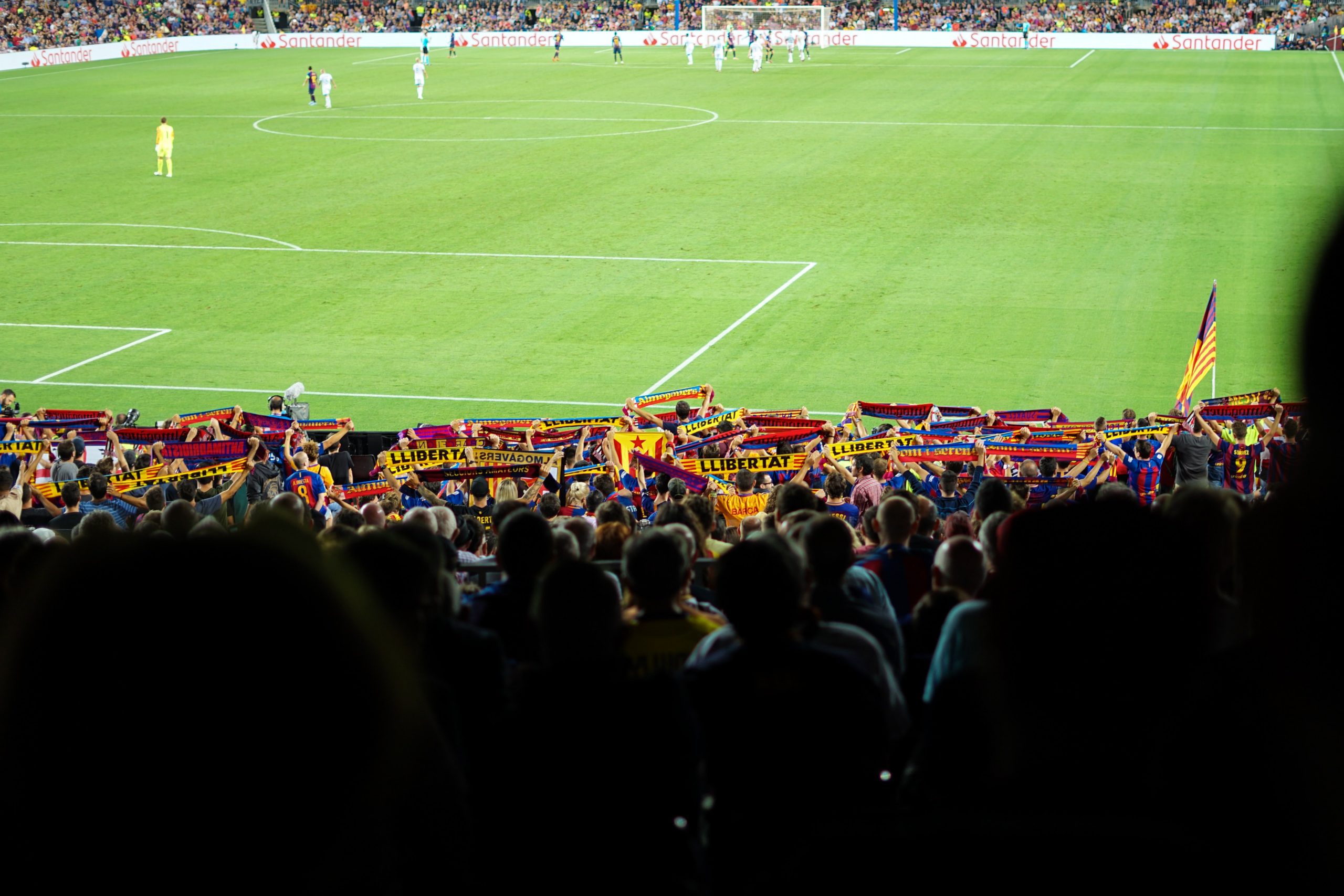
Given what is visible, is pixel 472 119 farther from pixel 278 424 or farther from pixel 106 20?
pixel 106 20

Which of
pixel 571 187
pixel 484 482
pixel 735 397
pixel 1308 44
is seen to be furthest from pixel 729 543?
pixel 1308 44

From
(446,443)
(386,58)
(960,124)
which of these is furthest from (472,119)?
(446,443)

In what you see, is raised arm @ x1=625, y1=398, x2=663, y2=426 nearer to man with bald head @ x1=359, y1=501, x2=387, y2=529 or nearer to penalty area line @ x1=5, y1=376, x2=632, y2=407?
penalty area line @ x1=5, y1=376, x2=632, y2=407

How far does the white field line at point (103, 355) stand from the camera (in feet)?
75.6

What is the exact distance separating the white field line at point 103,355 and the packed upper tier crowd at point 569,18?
59.8m

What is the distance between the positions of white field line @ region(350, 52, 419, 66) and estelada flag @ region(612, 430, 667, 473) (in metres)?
67.2

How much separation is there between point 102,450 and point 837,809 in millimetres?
14256

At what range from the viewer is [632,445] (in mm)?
14203

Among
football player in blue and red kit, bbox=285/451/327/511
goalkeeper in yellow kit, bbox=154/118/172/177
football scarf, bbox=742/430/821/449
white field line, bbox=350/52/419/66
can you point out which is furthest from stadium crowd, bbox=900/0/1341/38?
football player in blue and red kit, bbox=285/451/327/511

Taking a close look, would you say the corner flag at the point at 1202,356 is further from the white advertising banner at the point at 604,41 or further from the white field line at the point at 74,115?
the white advertising banner at the point at 604,41

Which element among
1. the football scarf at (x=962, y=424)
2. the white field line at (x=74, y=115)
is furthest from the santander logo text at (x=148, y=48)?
the football scarf at (x=962, y=424)

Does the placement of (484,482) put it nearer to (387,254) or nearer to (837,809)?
(837,809)

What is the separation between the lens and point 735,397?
2145cm

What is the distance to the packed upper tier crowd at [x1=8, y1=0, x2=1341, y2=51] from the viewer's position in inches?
3191
